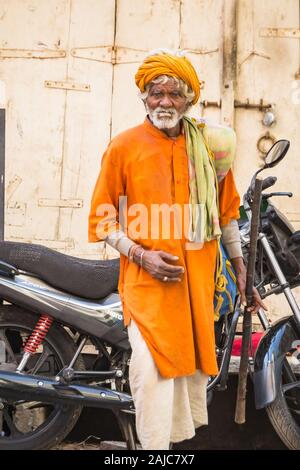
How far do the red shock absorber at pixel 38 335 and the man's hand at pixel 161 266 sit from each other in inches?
31.0

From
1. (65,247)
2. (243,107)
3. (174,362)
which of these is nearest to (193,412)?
(174,362)

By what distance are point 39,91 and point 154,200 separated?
2.70m

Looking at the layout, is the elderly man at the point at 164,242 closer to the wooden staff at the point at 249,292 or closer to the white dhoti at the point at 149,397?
the white dhoti at the point at 149,397

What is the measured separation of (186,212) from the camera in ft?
8.43

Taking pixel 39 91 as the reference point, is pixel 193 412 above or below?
below

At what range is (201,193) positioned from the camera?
2566mm

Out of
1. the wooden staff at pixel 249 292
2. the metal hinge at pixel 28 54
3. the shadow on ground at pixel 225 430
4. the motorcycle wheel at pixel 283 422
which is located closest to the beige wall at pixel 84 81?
the metal hinge at pixel 28 54

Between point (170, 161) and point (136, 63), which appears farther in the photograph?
point (136, 63)

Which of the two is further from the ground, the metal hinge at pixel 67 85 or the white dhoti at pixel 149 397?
the metal hinge at pixel 67 85

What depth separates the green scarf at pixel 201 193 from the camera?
2.57 meters

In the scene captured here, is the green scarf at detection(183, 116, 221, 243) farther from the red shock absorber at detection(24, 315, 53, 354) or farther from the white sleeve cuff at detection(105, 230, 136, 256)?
the red shock absorber at detection(24, 315, 53, 354)
